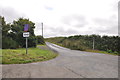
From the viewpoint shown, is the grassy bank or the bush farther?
the bush

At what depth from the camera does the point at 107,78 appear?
9.66 ft

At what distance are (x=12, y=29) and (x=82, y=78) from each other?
15534 millimetres

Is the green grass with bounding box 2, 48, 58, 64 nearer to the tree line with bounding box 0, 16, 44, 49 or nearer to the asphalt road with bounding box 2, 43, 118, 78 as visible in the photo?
the asphalt road with bounding box 2, 43, 118, 78

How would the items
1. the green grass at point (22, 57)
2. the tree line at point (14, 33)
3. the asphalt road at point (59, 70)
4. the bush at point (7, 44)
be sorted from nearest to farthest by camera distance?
the asphalt road at point (59, 70) < the green grass at point (22, 57) < the bush at point (7, 44) < the tree line at point (14, 33)

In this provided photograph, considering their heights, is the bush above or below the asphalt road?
above

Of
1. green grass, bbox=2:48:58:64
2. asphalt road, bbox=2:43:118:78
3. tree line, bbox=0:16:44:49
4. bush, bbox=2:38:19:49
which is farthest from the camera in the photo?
tree line, bbox=0:16:44:49

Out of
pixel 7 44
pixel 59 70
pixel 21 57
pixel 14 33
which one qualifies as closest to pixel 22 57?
pixel 21 57

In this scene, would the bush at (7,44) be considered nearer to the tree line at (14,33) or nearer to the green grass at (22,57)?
the tree line at (14,33)

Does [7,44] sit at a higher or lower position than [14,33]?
lower

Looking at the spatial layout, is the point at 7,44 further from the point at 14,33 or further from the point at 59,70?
the point at 59,70

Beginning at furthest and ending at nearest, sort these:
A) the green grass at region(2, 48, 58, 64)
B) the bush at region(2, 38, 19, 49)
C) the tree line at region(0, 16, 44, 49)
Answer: the tree line at region(0, 16, 44, 49) < the bush at region(2, 38, 19, 49) < the green grass at region(2, 48, 58, 64)

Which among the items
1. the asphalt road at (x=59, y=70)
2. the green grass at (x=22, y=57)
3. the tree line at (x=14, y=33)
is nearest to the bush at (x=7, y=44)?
the tree line at (x=14, y=33)

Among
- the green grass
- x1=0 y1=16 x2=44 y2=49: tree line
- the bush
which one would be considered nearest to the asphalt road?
the green grass

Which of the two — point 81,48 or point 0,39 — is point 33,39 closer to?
point 0,39
